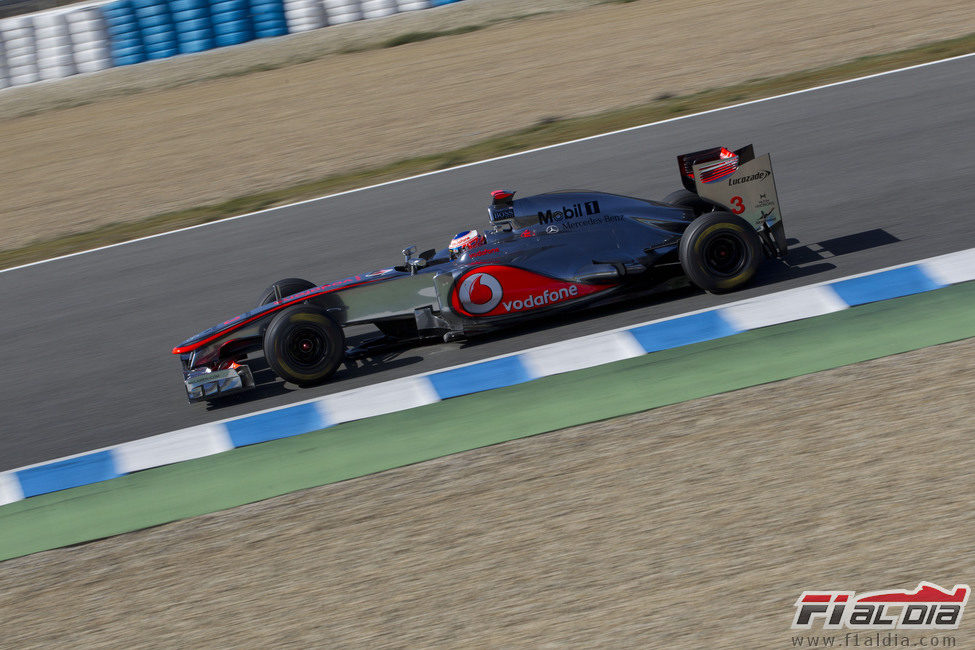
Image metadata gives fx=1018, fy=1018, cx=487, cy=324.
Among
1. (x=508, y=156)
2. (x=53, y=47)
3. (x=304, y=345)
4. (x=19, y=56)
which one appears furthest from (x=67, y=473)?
(x=19, y=56)

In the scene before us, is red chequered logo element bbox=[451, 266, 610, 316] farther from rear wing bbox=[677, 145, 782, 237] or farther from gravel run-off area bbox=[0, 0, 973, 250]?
gravel run-off area bbox=[0, 0, 973, 250]

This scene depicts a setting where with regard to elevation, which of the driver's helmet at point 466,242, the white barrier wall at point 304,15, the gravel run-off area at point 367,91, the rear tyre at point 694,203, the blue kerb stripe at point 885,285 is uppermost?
the white barrier wall at point 304,15

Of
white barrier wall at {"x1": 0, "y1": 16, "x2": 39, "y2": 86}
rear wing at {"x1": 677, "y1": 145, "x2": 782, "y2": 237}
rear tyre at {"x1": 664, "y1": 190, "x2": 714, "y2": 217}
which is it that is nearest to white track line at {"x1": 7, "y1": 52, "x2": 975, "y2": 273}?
rear tyre at {"x1": 664, "y1": 190, "x2": 714, "y2": 217}

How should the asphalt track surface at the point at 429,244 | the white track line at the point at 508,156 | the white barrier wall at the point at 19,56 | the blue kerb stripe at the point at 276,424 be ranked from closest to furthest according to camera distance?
1. the blue kerb stripe at the point at 276,424
2. the asphalt track surface at the point at 429,244
3. the white track line at the point at 508,156
4. the white barrier wall at the point at 19,56

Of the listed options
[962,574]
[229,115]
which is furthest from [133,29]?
[962,574]

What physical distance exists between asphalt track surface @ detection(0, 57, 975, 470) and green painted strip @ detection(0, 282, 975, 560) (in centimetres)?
66

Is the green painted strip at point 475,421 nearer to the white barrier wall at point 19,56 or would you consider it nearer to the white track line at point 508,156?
the white track line at point 508,156

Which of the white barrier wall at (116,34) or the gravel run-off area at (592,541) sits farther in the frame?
the white barrier wall at (116,34)

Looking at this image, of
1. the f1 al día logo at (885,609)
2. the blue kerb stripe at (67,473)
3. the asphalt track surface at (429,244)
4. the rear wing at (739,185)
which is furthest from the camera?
the rear wing at (739,185)

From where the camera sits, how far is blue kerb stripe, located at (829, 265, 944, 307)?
7.05 m

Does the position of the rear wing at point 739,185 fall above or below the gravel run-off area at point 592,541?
above

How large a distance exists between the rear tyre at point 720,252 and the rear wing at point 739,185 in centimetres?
34

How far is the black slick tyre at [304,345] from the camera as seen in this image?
22.5ft

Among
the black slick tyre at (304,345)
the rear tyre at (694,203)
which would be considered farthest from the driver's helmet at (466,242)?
the rear tyre at (694,203)
